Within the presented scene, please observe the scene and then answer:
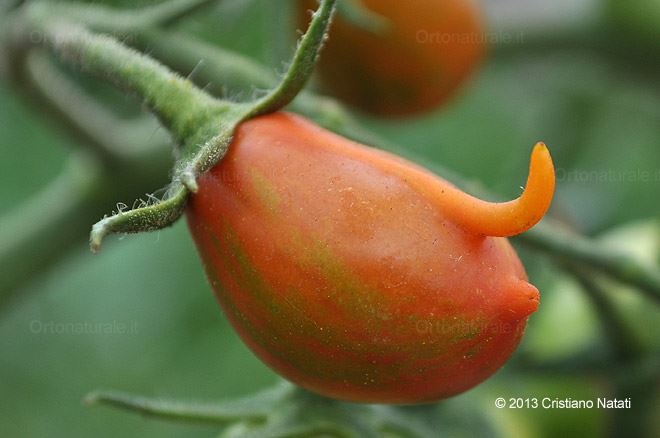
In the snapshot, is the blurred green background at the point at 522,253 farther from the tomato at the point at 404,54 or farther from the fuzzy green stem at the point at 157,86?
the fuzzy green stem at the point at 157,86

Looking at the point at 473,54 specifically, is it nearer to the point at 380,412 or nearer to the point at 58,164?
the point at 380,412

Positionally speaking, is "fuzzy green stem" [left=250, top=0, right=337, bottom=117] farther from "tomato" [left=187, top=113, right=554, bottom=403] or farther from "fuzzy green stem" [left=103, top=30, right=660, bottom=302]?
"fuzzy green stem" [left=103, top=30, right=660, bottom=302]

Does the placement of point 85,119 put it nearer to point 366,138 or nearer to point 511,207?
point 366,138

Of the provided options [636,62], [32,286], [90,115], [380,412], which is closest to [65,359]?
[32,286]

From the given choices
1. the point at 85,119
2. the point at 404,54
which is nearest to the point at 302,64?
the point at 404,54

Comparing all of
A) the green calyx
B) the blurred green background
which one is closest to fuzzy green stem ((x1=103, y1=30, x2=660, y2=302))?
the blurred green background

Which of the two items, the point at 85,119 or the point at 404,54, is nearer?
the point at 404,54

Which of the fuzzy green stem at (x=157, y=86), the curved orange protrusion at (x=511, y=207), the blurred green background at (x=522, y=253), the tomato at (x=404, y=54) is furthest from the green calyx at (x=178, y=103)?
the tomato at (x=404, y=54)
